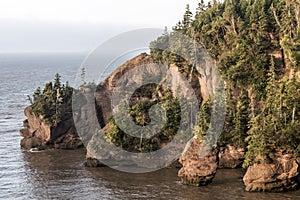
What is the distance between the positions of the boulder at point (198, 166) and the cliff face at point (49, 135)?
96.7 ft

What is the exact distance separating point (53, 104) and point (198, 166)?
40116 millimetres

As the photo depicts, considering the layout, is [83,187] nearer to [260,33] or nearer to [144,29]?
[144,29]

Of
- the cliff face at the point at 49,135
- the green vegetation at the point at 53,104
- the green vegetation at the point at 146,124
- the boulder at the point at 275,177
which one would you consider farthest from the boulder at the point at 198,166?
the green vegetation at the point at 53,104

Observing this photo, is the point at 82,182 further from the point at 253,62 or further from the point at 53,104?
the point at 253,62

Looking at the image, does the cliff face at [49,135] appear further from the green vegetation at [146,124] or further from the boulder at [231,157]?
the boulder at [231,157]

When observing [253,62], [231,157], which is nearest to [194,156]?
[231,157]

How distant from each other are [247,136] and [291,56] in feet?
47.1

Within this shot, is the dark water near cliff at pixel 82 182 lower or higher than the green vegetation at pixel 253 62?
lower

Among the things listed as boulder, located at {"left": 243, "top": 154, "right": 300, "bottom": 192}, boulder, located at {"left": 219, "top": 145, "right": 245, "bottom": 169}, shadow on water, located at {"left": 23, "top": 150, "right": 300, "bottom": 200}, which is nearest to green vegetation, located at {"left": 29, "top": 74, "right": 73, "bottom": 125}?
shadow on water, located at {"left": 23, "top": 150, "right": 300, "bottom": 200}

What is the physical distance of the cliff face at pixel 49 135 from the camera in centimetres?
9362

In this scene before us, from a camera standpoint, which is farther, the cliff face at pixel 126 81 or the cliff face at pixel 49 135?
the cliff face at pixel 126 81

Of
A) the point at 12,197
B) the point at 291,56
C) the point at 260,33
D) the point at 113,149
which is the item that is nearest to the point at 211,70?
the point at 260,33

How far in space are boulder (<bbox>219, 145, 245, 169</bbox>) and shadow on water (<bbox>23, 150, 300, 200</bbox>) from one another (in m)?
1.37

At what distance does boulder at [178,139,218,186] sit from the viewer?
6868 cm
